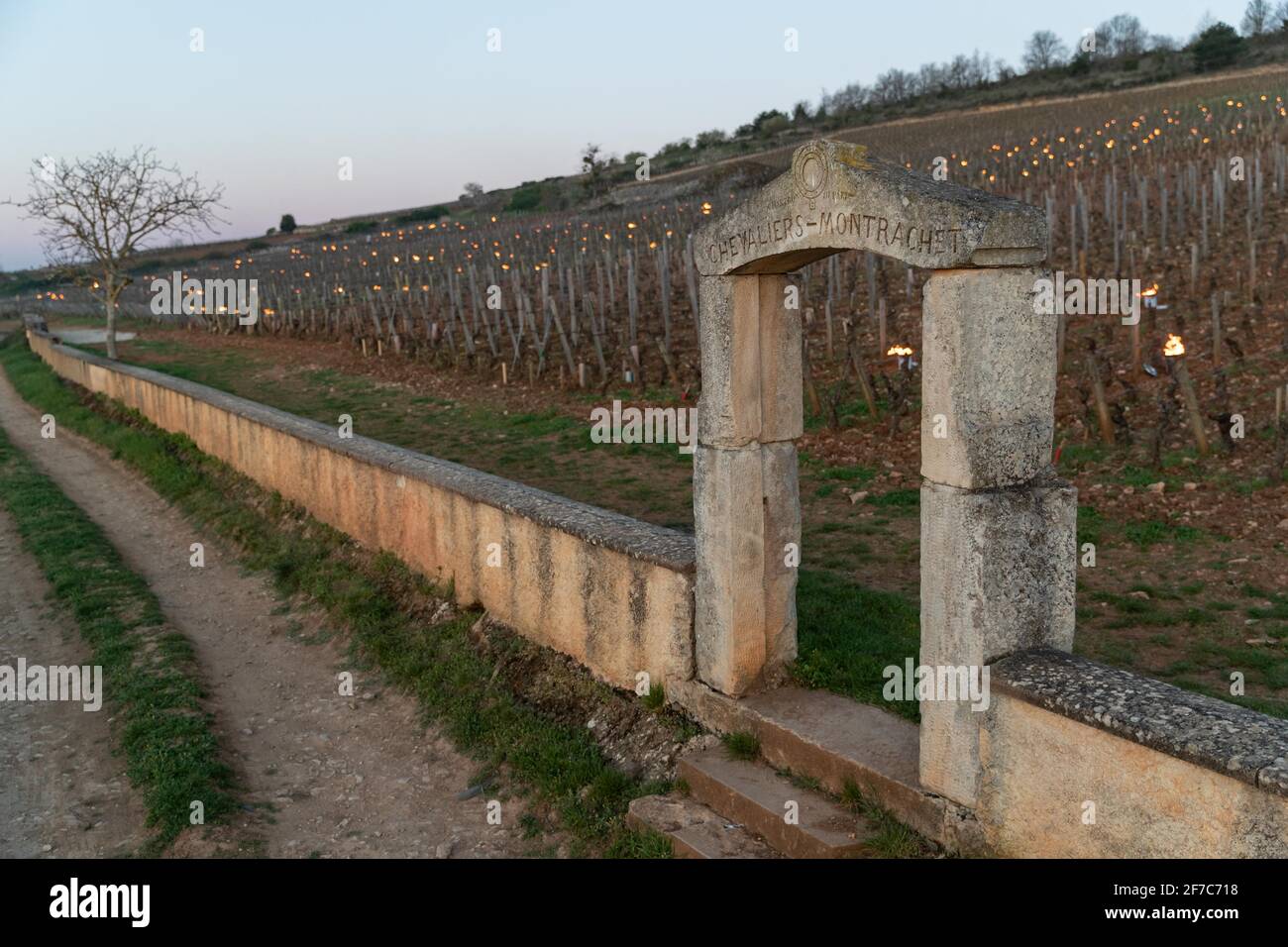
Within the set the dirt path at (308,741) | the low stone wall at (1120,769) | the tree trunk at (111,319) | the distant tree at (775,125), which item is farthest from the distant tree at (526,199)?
the low stone wall at (1120,769)

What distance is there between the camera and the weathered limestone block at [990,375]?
440 cm

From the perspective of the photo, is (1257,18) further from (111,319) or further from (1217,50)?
(111,319)

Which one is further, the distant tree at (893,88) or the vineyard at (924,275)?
the distant tree at (893,88)

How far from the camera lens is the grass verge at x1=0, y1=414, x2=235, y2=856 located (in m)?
6.62

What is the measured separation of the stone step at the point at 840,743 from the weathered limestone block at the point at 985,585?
153mm

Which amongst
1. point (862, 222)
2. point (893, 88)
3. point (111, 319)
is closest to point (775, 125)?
point (893, 88)

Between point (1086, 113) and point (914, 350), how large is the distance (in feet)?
99.0

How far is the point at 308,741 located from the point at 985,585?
511 centimetres

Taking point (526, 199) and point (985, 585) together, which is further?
point (526, 199)

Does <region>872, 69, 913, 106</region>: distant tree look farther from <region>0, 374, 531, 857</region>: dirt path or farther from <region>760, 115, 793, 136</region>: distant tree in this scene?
<region>0, 374, 531, 857</region>: dirt path

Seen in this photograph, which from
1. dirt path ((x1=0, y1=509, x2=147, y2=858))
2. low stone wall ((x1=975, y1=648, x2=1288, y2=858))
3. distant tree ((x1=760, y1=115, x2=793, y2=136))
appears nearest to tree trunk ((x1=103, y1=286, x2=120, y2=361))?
dirt path ((x1=0, y1=509, x2=147, y2=858))

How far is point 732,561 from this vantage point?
19.5ft

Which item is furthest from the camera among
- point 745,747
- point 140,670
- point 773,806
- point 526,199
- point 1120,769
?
point 526,199

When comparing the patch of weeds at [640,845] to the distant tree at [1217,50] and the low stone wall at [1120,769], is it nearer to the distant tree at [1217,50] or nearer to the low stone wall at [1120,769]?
the low stone wall at [1120,769]
